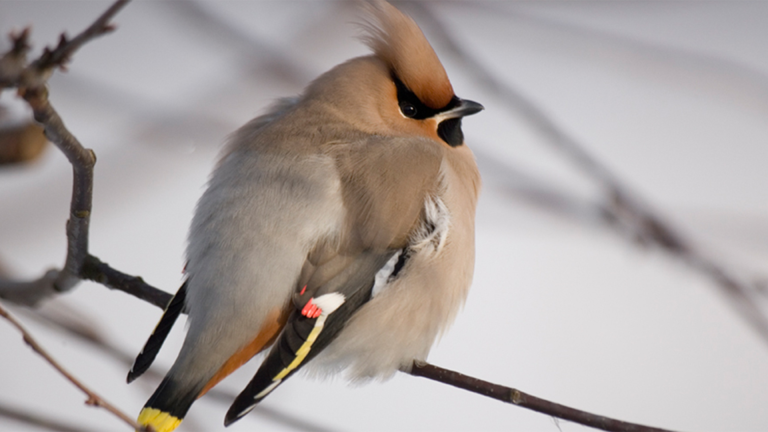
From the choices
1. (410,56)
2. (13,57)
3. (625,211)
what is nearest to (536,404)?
(625,211)

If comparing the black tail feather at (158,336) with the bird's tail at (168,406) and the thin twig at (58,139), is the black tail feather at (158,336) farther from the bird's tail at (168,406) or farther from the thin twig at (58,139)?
the thin twig at (58,139)

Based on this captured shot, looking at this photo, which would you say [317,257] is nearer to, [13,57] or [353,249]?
[353,249]

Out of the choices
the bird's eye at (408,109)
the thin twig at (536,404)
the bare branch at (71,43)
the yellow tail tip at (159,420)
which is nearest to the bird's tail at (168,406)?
the yellow tail tip at (159,420)

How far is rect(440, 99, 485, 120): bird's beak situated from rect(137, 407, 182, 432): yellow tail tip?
167 centimetres

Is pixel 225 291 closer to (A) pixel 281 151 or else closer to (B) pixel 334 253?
(B) pixel 334 253

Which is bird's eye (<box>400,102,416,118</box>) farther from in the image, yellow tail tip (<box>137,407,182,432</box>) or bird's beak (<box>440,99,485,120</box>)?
yellow tail tip (<box>137,407,182,432</box>)

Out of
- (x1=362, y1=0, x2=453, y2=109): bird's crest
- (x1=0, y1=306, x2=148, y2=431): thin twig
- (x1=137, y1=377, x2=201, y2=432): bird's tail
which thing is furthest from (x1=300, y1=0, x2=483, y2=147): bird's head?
(x1=0, y1=306, x2=148, y2=431): thin twig

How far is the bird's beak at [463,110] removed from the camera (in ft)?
10.3

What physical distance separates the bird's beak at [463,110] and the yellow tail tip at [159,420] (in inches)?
65.9

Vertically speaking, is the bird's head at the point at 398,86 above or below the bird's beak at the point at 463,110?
above

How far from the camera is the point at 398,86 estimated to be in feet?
10.5

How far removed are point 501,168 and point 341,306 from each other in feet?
3.00

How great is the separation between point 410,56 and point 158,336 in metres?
1.51

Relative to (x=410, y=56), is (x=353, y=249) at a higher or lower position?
lower
